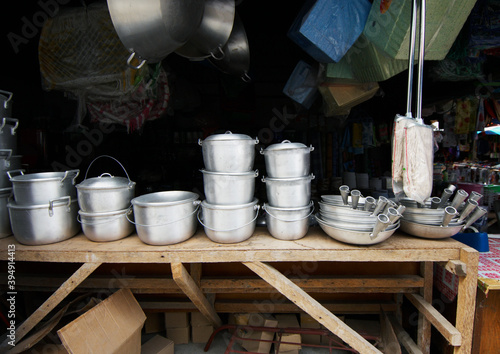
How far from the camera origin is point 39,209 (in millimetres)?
1632

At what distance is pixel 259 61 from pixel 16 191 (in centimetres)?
389

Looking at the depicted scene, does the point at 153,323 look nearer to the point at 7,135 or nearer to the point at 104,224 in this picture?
the point at 104,224

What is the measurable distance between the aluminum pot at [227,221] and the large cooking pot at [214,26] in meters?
1.25

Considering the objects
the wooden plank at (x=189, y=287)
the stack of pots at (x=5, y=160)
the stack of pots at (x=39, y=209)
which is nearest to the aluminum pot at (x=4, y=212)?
the stack of pots at (x=5, y=160)

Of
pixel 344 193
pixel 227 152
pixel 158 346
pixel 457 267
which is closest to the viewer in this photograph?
pixel 457 267

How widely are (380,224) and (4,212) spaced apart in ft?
8.31

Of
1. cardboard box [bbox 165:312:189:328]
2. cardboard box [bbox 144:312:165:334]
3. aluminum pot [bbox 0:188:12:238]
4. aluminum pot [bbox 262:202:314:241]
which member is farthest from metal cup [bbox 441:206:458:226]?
aluminum pot [bbox 0:188:12:238]

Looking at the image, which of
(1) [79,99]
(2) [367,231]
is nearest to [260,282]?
(2) [367,231]

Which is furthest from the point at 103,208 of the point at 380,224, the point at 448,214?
the point at 448,214

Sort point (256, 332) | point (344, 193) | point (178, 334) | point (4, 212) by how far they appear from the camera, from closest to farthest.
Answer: point (344, 193) → point (4, 212) → point (256, 332) → point (178, 334)

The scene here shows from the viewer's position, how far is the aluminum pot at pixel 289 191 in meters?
1.64

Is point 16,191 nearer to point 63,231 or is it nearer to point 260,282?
point 63,231

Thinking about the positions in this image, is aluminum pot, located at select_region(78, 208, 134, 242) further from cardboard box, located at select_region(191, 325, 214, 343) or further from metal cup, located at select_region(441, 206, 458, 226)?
metal cup, located at select_region(441, 206, 458, 226)

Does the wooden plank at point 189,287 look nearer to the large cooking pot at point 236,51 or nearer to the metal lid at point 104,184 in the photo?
the metal lid at point 104,184
